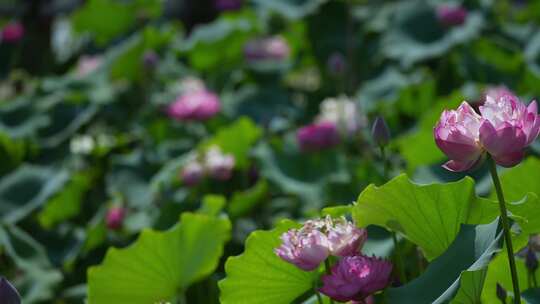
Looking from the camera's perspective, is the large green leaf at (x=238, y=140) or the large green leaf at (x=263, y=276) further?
the large green leaf at (x=238, y=140)

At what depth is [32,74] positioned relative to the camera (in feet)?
13.1

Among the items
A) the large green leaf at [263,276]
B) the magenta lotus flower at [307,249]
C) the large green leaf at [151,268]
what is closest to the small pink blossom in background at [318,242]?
the magenta lotus flower at [307,249]

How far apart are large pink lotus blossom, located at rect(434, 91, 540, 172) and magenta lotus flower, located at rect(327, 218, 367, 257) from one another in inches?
5.4

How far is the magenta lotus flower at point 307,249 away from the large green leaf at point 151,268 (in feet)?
1.37

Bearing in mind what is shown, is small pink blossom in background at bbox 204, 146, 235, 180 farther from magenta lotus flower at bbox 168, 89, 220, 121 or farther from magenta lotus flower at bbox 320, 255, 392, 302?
magenta lotus flower at bbox 320, 255, 392, 302

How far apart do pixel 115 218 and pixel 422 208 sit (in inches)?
48.9

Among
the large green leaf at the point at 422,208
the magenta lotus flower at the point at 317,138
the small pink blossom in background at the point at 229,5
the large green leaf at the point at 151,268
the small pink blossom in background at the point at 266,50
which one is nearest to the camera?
the large green leaf at the point at 422,208

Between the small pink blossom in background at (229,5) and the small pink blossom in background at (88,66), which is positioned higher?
the small pink blossom in background at (88,66)

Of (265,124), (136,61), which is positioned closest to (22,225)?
(265,124)

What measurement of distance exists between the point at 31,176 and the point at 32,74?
1.61 m

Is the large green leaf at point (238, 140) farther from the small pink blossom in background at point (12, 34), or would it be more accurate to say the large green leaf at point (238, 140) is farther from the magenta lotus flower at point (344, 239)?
the small pink blossom in background at point (12, 34)

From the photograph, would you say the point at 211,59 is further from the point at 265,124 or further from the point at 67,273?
the point at 67,273

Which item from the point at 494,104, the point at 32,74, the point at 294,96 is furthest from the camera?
the point at 32,74

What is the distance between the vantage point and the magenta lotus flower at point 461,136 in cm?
98
